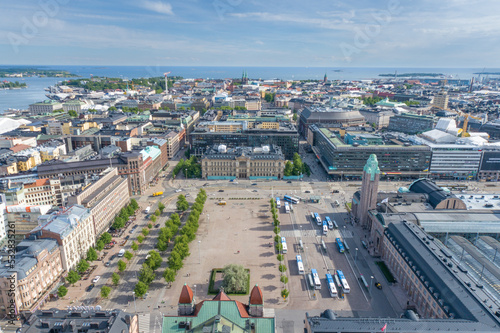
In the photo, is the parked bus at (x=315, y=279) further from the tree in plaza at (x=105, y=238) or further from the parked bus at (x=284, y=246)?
the tree in plaza at (x=105, y=238)

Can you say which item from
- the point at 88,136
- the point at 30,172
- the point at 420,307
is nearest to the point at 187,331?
the point at 420,307

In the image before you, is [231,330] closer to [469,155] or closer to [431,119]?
[469,155]

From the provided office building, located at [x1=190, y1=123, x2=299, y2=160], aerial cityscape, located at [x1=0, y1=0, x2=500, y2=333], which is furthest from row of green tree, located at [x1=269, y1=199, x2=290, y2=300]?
office building, located at [x1=190, y1=123, x2=299, y2=160]

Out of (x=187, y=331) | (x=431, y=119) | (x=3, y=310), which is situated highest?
(x=431, y=119)

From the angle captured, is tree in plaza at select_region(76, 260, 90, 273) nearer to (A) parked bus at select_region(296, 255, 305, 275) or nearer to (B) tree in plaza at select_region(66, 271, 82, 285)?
(B) tree in plaza at select_region(66, 271, 82, 285)

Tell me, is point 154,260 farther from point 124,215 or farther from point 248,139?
point 248,139
